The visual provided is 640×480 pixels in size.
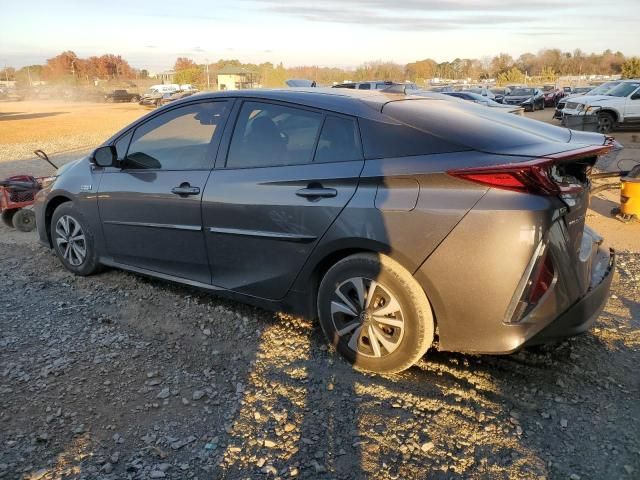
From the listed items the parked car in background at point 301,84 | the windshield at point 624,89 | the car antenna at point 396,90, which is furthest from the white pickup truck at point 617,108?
the car antenna at point 396,90

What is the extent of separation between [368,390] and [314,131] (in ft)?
5.27

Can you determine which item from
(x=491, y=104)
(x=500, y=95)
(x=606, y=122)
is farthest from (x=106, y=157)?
(x=500, y=95)

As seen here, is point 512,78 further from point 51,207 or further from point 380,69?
point 51,207

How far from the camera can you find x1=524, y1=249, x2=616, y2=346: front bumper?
291 cm

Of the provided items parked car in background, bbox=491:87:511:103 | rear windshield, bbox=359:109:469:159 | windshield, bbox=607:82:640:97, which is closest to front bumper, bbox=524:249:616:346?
rear windshield, bbox=359:109:469:159

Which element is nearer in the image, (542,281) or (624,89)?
(542,281)

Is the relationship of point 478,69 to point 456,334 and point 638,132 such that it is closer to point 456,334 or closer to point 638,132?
point 638,132

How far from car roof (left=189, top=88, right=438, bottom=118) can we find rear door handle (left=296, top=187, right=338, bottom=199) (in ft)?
1.62

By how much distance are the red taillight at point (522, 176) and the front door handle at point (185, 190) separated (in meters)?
1.90

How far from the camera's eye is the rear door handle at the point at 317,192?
3.20m

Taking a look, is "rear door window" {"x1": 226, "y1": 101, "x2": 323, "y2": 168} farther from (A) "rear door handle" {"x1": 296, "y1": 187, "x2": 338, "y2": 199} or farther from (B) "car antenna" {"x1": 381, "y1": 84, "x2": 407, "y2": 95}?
(B) "car antenna" {"x1": 381, "y1": 84, "x2": 407, "y2": 95}

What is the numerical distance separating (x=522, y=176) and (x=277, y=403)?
1777 mm

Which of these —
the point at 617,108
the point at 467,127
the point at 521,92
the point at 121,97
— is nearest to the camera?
the point at 467,127

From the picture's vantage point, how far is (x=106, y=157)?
442 cm
